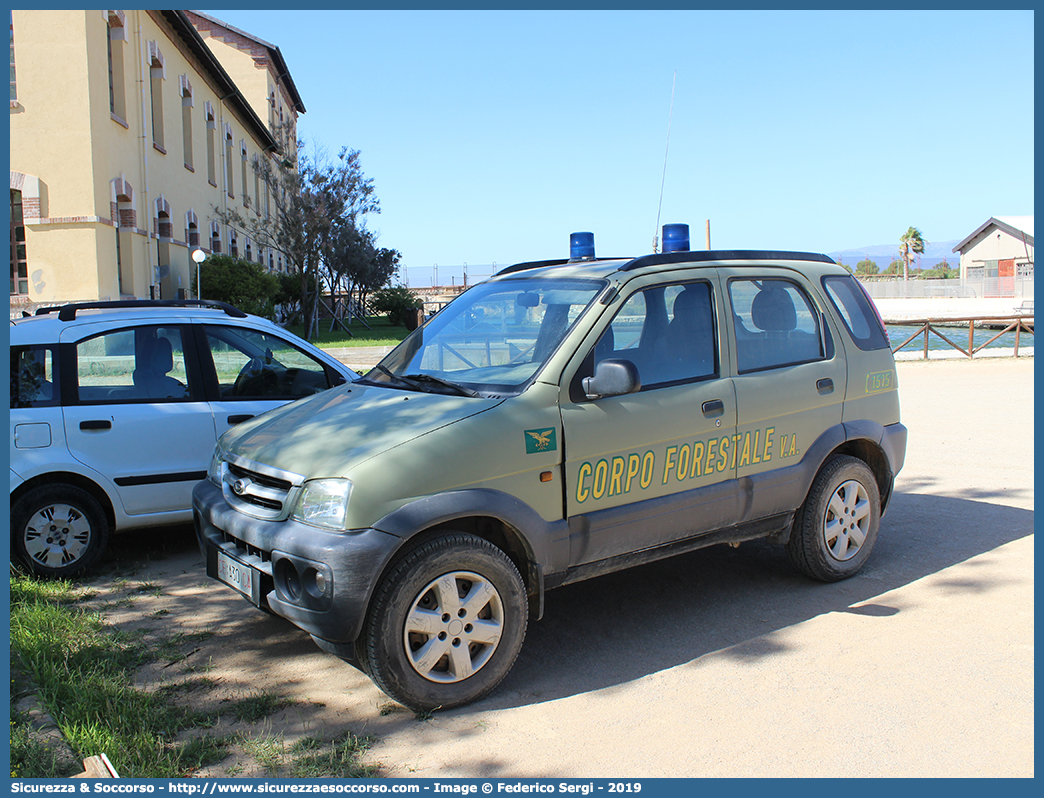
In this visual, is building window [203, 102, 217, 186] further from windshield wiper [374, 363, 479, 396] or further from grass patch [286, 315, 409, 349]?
windshield wiper [374, 363, 479, 396]

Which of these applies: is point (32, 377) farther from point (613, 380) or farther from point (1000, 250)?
point (1000, 250)

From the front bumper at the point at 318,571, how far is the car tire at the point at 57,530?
2.18 m

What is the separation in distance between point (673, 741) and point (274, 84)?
4526 centimetres

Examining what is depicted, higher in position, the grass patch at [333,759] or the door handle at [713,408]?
the door handle at [713,408]

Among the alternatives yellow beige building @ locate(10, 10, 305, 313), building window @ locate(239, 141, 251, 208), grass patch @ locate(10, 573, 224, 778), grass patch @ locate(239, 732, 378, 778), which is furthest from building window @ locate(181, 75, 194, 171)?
grass patch @ locate(239, 732, 378, 778)

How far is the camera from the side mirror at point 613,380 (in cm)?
397

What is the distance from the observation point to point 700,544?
4535 mm

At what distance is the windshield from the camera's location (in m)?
4.19

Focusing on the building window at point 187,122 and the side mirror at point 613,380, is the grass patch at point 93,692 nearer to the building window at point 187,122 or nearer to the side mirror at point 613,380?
the side mirror at point 613,380

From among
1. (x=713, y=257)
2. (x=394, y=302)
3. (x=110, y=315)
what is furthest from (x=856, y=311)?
(x=394, y=302)

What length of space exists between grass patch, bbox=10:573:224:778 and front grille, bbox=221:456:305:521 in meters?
0.92

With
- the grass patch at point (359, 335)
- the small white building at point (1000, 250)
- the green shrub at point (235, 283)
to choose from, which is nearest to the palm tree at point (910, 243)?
the small white building at point (1000, 250)
